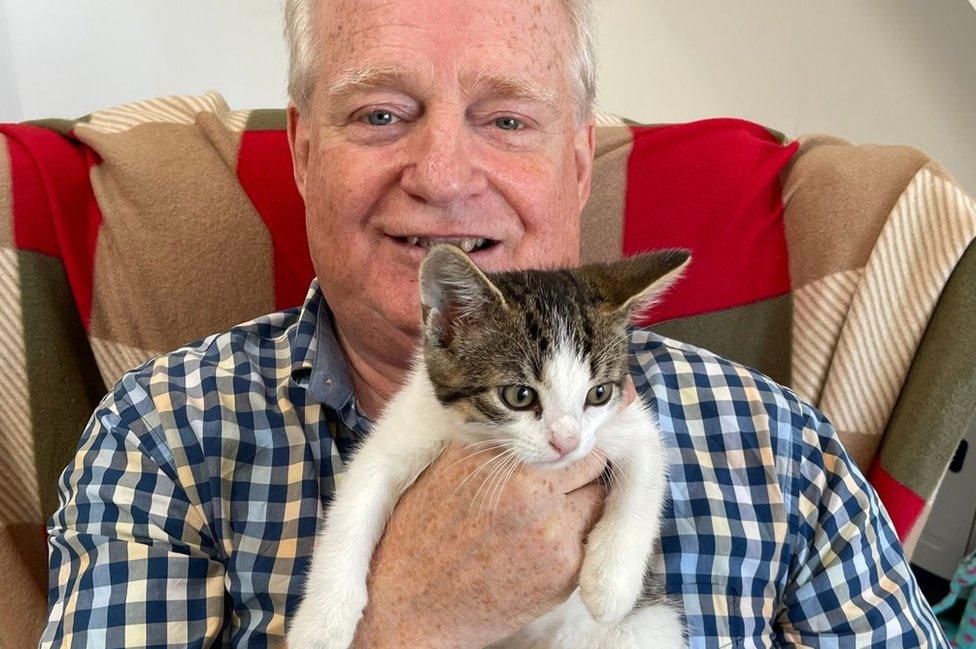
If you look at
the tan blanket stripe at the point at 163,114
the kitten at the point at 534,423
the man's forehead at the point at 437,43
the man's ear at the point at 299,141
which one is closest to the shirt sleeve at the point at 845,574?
the kitten at the point at 534,423

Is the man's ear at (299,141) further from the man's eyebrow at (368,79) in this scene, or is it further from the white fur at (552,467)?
the white fur at (552,467)

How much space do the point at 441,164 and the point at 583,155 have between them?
44 centimetres

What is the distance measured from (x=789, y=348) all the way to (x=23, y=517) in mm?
1736

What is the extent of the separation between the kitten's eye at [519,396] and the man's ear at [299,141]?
27.0 inches

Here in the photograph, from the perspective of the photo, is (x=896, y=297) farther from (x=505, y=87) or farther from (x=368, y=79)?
(x=368, y=79)

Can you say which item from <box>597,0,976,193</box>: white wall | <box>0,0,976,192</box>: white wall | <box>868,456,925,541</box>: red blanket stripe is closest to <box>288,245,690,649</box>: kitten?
<box>868,456,925,541</box>: red blanket stripe

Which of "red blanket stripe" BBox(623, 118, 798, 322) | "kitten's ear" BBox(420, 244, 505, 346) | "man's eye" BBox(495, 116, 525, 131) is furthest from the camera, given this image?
"red blanket stripe" BBox(623, 118, 798, 322)

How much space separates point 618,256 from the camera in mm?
1664

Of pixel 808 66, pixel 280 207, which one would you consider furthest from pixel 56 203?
pixel 808 66

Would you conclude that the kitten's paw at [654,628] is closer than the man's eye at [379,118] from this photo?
Yes

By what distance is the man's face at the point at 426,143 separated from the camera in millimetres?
1132

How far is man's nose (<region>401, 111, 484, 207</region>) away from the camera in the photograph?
3.59 feet

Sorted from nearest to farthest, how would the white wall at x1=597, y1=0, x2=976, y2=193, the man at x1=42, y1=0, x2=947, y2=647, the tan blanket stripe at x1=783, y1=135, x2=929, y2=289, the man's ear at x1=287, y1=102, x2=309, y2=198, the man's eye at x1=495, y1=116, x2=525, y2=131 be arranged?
the man at x1=42, y1=0, x2=947, y2=647 → the man's eye at x1=495, y1=116, x2=525, y2=131 → the man's ear at x1=287, y1=102, x2=309, y2=198 → the tan blanket stripe at x1=783, y1=135, x2=929, y2=289 → the white wall at x1=597, y1=0, x2=976, y2=193

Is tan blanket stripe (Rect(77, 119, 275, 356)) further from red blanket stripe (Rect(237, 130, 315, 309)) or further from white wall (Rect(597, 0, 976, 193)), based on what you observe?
white wall (Rect(597, 0, 976, 193))
